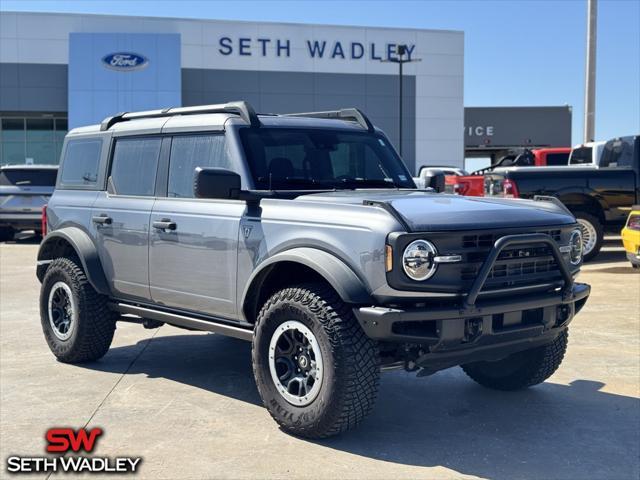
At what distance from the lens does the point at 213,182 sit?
4676mm

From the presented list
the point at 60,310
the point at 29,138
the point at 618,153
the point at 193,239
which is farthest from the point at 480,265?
the point at 29,138

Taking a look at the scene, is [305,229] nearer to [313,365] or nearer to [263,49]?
[313,365]

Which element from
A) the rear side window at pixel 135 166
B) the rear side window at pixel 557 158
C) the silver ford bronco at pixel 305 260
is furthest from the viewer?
the rear side window at pixel 557 158

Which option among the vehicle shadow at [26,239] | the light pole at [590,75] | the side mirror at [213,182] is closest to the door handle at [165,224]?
the side mirror at [213,182]

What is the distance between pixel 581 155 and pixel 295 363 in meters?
14.1

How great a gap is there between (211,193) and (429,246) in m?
1.44

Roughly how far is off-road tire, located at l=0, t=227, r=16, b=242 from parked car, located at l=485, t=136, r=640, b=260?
40.0 feet

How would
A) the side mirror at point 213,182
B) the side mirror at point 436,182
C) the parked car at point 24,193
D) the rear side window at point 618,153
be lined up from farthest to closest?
1. the parked car at point 24,193
2. the rear side window at point 618,153
3. the side mirror at point 436,182
4. the side mirror at point 213,182

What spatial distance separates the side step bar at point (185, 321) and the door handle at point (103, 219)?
0.66 metres

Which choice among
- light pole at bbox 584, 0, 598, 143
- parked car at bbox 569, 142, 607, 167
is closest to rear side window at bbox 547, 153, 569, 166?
parked car at bbox 569, 142, 607, 167

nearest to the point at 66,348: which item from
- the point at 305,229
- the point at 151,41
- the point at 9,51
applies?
the point at 305,229

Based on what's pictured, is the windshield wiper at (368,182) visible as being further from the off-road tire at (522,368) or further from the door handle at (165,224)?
the off-road tire at (522,368)

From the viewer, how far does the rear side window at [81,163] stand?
653 cm

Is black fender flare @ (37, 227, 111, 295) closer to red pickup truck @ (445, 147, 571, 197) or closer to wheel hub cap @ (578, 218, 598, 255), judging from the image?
wheel hub cap @ (578, 218, 598, 255)
